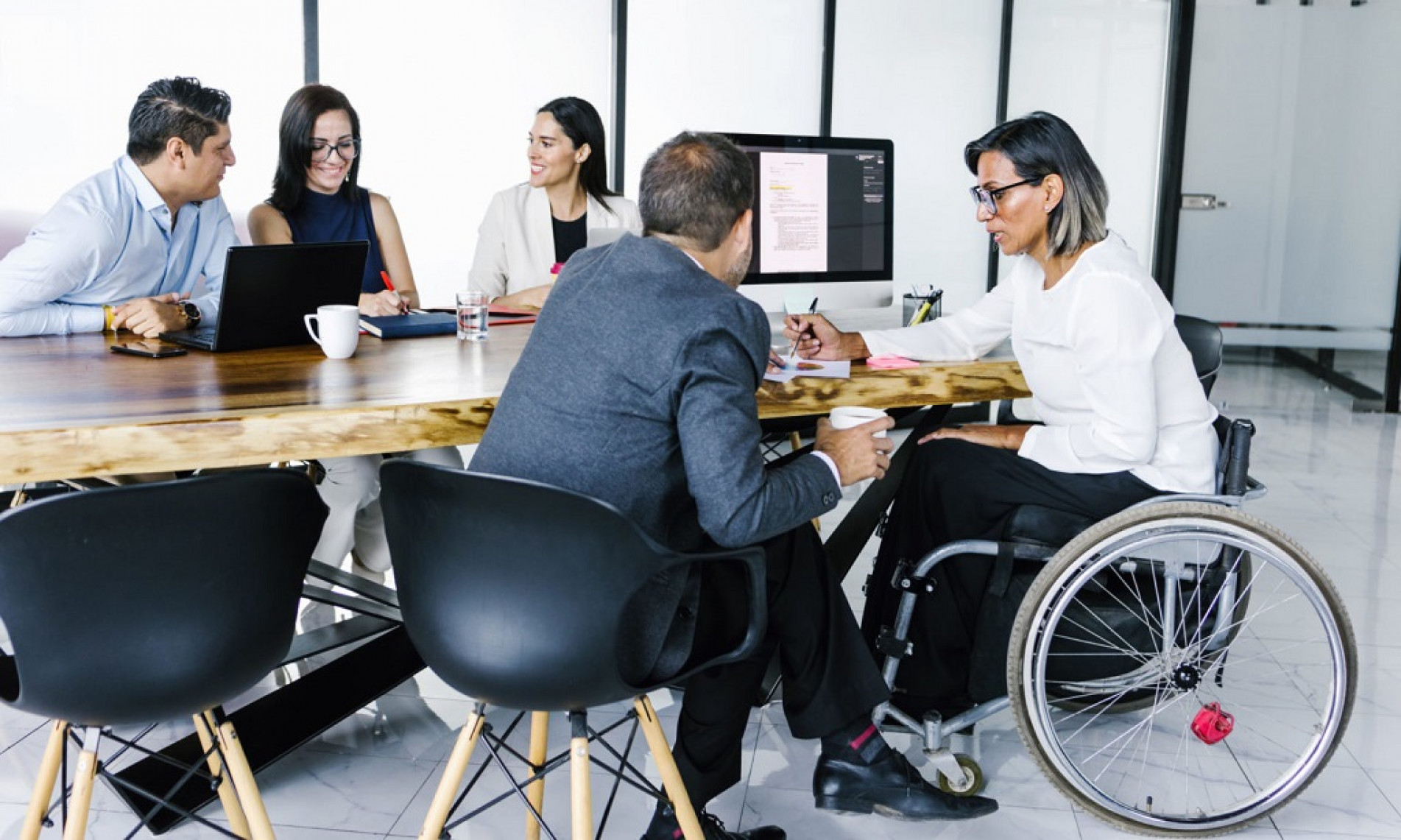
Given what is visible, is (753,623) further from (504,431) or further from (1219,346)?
(1219,346)

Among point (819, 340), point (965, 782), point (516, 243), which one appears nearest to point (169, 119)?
point (516, 243)

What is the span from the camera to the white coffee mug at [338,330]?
7.39 ft

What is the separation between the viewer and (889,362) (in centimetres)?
250

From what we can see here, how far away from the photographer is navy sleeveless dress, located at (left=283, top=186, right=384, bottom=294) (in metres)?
3.24

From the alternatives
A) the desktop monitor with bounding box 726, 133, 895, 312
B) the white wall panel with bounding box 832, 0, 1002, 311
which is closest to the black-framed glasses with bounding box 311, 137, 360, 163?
the desktop monitor with bounding box 726, 133, 895, 312

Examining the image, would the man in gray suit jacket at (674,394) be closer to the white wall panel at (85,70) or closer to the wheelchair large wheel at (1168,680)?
the wheelchair large wheel at (1168,680)

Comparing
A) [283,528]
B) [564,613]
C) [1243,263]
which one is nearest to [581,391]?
[564,613]

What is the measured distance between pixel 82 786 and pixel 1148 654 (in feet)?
5.44

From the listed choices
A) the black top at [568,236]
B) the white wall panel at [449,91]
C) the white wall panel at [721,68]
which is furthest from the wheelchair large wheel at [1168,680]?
the white wall panel at [721,68]

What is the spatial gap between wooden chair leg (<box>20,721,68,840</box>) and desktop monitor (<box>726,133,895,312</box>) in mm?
1897

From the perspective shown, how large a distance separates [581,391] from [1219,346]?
166 cm

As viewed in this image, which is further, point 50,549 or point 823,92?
point 823,92

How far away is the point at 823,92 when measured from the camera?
6.36 meters

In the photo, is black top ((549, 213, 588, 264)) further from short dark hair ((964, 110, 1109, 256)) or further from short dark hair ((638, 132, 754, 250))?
short dark hair ((638, 132, 754, 250))
